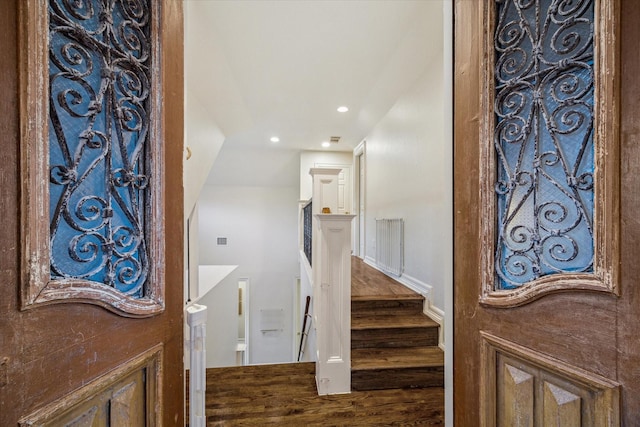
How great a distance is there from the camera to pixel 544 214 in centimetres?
73

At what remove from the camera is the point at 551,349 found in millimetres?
661

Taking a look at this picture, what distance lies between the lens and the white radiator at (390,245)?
10.8 feet

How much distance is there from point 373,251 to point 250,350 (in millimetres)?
4550

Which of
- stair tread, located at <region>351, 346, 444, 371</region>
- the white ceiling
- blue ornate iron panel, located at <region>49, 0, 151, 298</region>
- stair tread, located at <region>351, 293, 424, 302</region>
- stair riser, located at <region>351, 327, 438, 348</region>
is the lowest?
stair tread, located at <region>351, 346, 444, 371</region>

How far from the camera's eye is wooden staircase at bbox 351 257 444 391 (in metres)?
2.12

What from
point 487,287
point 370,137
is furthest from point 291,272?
point 487,287

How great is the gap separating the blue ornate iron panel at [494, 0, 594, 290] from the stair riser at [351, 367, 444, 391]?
1.66 meters

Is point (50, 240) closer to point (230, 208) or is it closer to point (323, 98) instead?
point (323, 98)

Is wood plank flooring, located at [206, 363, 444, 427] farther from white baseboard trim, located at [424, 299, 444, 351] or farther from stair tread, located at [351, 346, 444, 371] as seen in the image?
white baseboard trim, located at [424, 299, 444, 351]

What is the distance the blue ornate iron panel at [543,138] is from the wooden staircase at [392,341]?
1673 millimetres

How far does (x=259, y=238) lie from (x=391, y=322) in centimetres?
520

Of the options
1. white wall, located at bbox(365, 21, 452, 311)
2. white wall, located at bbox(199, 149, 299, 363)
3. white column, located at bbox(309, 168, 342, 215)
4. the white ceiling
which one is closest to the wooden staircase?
white wall, located at bbox(365, 21, 452, 311)

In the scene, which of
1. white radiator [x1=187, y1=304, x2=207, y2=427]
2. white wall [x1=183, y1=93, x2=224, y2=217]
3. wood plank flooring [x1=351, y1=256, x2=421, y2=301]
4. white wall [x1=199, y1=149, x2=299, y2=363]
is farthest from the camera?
white wall [x1=199, y1=149, x2=299, y2=363]

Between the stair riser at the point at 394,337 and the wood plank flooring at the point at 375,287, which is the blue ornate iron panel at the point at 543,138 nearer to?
the stair riser at the point at 394,337
